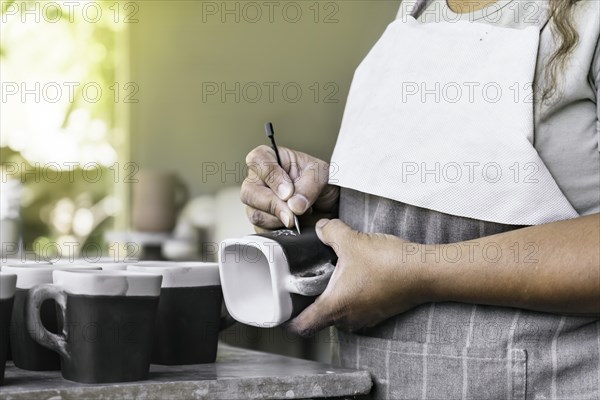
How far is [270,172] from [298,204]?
63mm

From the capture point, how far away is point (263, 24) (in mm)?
3611

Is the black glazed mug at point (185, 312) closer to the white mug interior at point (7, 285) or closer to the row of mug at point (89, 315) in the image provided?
the row of mug at point (89, 315)

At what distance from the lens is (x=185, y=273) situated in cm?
93

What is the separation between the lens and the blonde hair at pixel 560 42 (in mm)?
873

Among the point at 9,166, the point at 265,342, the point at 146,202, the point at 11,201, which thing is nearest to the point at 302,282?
the point at 265,342

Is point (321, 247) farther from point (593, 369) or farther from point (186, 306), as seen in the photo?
point (593, 369)

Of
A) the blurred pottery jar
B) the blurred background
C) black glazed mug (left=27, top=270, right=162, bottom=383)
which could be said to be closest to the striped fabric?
black glazed mug (left=27, top=270, right=162, bottom=383)

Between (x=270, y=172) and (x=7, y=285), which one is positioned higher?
(x=270, y=172)

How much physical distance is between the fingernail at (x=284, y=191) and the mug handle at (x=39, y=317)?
1.03ft

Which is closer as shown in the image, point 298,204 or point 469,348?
point 469,348

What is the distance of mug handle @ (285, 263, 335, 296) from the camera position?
2.91 feet

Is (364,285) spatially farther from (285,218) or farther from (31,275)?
(31,275)

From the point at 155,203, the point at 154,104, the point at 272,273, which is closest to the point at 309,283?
the point at 272,273

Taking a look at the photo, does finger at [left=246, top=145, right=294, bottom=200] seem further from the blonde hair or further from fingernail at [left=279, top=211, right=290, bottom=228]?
the blonde hair
